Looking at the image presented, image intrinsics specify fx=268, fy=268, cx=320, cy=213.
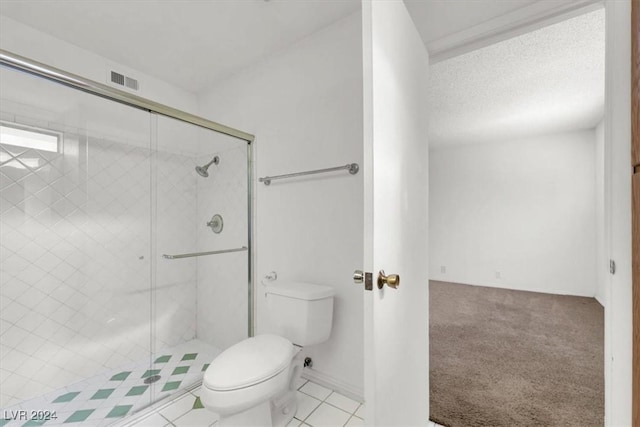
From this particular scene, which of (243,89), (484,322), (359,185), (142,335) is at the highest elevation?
(243,89)

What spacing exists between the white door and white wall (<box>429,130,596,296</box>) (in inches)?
147

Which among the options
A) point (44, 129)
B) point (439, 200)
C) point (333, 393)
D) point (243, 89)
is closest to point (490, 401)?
point (333, 393)

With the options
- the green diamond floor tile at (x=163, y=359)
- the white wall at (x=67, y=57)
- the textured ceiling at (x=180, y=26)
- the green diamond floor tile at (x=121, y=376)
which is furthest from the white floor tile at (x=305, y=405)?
the white wall at (x=67, y=57)

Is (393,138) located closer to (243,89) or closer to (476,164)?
(243,89)

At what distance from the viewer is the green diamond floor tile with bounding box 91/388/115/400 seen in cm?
160

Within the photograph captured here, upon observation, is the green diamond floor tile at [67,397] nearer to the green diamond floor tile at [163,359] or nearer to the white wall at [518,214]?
the green diamond floor tile at [163,359]

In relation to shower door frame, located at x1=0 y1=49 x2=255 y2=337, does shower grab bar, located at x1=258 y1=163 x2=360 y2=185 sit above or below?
below

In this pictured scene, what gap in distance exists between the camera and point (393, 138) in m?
0.95

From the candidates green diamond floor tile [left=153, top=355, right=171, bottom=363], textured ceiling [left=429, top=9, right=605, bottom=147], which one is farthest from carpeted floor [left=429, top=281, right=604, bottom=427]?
textured ceiling [left=429, top=9, right=605, bottom=147]

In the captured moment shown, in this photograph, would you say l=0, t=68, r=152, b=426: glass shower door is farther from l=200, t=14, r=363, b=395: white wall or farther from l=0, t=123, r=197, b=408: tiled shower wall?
l=200, t=14, r=363, b=395: white wall

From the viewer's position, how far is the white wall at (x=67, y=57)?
1.64 metres

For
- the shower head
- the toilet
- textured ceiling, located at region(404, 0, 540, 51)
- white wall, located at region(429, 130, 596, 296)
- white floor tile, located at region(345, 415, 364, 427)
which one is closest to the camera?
the toilet

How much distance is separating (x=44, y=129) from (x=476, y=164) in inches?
204

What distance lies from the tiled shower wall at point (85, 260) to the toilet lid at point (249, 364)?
3.65 ft
